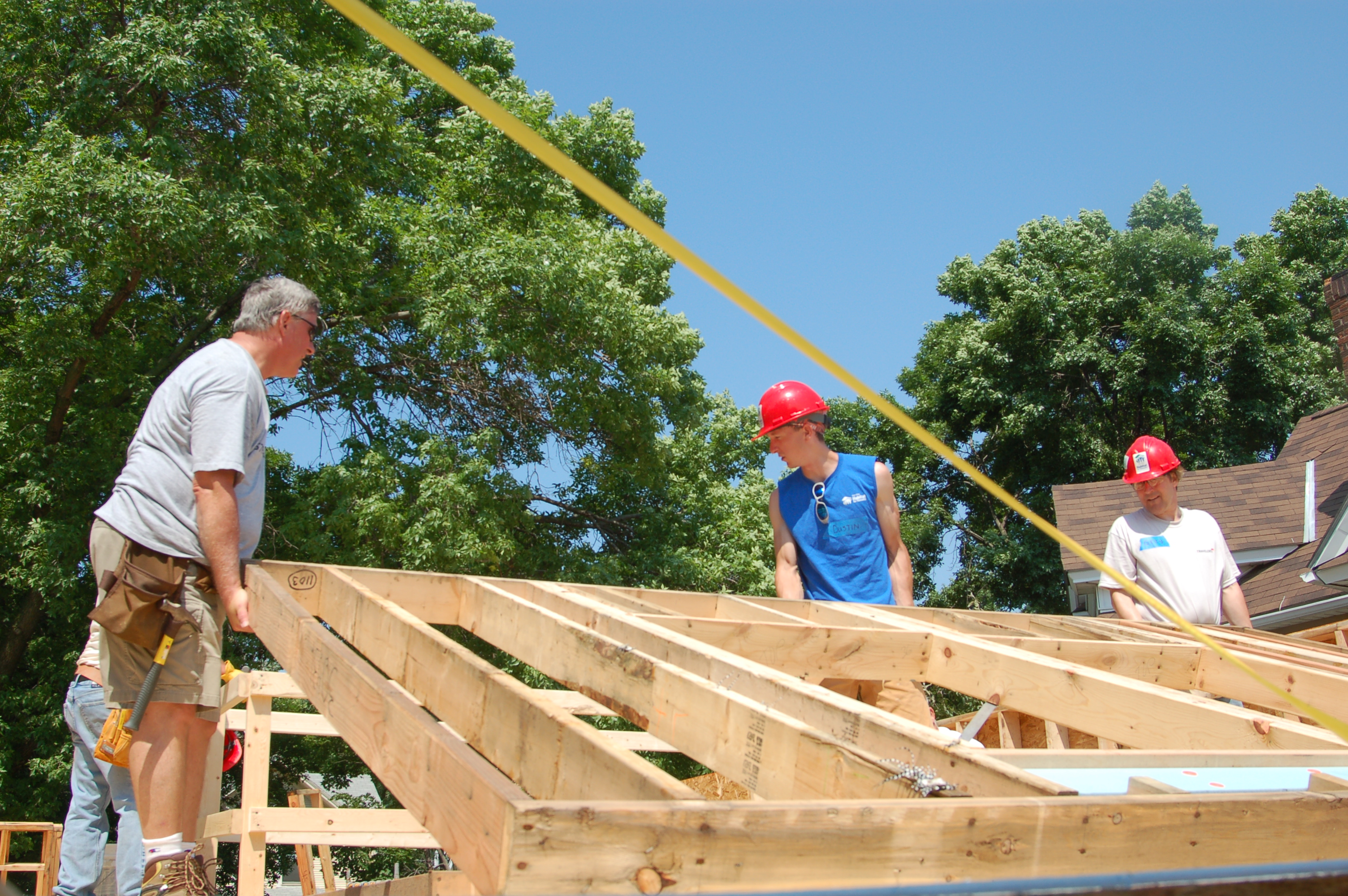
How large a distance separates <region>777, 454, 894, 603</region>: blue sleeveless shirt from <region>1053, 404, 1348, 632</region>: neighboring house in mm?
8130

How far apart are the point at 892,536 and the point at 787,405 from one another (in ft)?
2.47

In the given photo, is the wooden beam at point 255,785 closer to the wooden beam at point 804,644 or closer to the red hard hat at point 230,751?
the red hard hat at point 230,751

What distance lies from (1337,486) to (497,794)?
14.8 meters

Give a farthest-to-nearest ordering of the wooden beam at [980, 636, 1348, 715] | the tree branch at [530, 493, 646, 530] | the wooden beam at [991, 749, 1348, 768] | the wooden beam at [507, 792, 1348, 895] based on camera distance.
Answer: the tree branch at [530, 493, 646, 530] < the wooden beam at [980, 636, 1348, 715] < the wooden beam at [991, 749, 1348, 768] < the wooden beam at [507, 792, 1348, 895]

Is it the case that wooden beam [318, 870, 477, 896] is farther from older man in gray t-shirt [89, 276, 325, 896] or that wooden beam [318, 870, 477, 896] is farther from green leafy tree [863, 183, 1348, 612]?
green leafy tree [863, 183, 1348, 612]

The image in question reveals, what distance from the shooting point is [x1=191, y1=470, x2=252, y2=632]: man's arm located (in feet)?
9.17

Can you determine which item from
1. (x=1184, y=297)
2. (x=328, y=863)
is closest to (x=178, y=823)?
(x=328, y=863)

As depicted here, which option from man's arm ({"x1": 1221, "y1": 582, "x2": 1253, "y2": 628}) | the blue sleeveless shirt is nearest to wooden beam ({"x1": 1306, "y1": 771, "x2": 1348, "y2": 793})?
the blue sleeveless shirt

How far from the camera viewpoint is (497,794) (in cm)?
137

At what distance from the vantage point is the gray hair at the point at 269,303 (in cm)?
315

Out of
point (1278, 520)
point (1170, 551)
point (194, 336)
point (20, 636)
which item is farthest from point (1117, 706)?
point (1278, 520)

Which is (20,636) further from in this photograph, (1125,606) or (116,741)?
(1125,606)

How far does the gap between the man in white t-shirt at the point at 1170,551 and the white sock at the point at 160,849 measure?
3.87 meters

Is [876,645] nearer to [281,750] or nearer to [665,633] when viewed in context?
[665,633]
